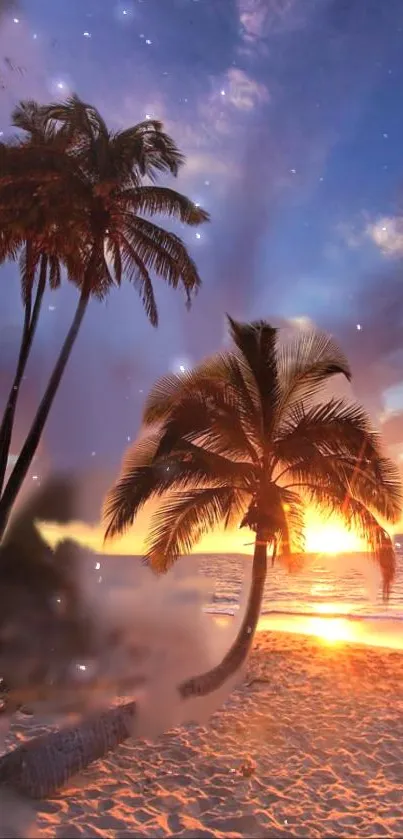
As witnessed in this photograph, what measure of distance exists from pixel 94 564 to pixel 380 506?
23.4 ft

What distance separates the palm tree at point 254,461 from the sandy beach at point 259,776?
4.38 ft

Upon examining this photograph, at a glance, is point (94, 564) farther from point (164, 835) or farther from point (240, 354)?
point (164, 835)

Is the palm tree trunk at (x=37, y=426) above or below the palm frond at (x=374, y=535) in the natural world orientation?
above

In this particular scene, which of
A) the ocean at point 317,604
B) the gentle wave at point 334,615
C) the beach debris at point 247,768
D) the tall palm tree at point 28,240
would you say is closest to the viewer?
the beach debris at point 247,768

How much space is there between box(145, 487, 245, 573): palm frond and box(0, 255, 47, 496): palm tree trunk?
A: 3545 mm

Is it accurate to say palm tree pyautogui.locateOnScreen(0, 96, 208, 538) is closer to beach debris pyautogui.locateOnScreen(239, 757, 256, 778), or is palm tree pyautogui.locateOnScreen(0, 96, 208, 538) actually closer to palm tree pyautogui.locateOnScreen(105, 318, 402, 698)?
palm tree pyautogui.locateOnScreen(105, 318, 402, 698)

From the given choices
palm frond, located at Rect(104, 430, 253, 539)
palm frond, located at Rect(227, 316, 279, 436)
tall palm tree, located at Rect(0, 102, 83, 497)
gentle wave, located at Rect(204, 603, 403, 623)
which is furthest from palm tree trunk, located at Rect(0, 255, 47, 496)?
gentle wave, located at Rect(204, 603, 403, 623)

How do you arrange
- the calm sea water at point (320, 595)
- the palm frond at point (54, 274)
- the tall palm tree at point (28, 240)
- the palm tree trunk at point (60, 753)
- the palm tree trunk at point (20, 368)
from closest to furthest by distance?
→ the palm tree trunk at point (60, 753)
the tall palm tree at point (28, 240)
the palm tree trunk at point (20, 368)
the palm frond at point (54, 274)
the calm sea water at point (320, 595)

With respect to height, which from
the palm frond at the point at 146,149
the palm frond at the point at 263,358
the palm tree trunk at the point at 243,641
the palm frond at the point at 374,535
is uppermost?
the palm frond at the point at 146,149

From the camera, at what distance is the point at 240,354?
9.73 m

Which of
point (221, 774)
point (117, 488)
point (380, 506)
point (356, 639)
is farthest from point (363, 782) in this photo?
point (356, 639)

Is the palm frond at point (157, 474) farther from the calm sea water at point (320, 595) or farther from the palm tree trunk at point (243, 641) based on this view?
the calm sea water at point (320, 595)

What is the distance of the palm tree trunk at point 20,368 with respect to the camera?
1089 centimetres

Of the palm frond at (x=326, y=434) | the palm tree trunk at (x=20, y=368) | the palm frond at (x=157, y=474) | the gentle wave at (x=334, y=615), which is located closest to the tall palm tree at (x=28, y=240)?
the palm tree trunk at (x=20, y=368)
